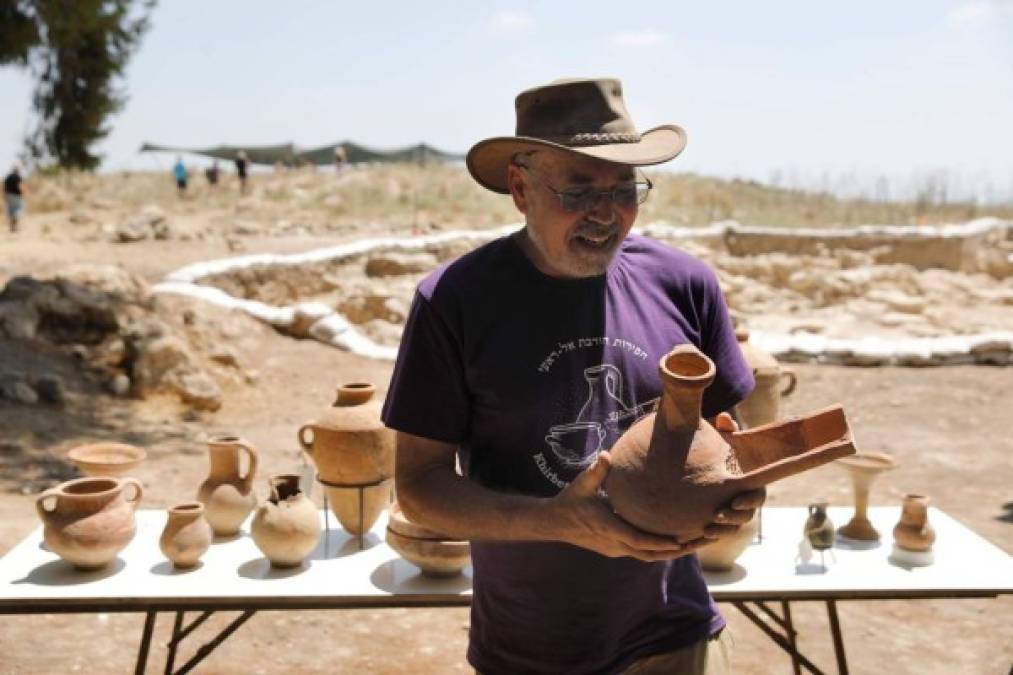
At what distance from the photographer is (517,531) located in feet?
6.86

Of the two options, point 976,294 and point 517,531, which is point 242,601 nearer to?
point 517,531

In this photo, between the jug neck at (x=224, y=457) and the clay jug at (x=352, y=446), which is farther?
the jug neck at (x=224, y=457)

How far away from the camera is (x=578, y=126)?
223 cm

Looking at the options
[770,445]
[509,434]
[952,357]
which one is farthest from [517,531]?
[952,357]

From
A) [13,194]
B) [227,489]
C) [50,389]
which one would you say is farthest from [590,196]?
[13,194]

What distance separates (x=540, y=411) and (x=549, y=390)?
0.17 feet

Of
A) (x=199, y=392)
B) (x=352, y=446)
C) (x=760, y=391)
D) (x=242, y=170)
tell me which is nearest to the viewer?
(x=352, y=446)

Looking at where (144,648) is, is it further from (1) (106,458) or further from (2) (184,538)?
(1) (106,458)

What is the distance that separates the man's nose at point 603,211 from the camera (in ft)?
7.07

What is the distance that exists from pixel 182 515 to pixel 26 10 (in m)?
8.20

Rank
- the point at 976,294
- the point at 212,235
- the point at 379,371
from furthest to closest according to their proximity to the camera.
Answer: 1. the point at 212,235
2. the point at 976,294
3. the point at 379,371

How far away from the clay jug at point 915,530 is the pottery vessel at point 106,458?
2.92 meters

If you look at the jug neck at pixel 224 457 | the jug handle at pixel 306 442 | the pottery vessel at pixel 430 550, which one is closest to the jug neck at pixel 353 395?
the jug handle at pixel 306 442

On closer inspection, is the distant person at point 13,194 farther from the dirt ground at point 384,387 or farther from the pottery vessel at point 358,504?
the pottery vessel at point 358,504
